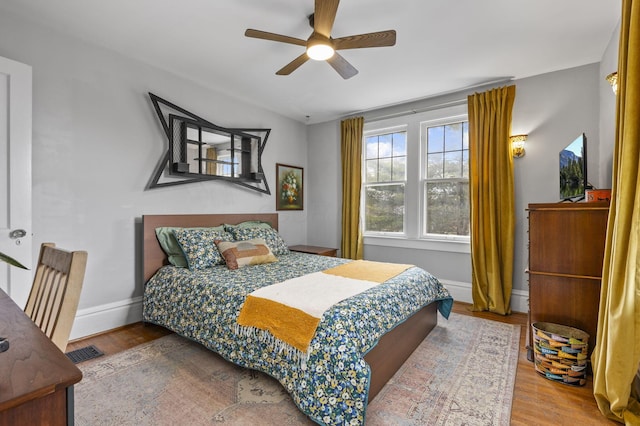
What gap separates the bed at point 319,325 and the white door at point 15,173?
2.87 feet

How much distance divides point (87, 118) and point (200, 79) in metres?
1.19

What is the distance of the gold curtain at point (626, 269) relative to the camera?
1556 millimetres

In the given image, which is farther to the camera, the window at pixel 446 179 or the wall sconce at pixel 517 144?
the window at pixel 446 179

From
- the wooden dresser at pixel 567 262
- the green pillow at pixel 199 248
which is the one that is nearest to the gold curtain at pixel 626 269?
the wooden dresser at pixel 567 262

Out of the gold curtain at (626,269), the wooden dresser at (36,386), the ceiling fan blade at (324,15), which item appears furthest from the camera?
the ceiling fan blade at (324,15)

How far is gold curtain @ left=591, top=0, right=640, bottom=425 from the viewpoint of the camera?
156cm

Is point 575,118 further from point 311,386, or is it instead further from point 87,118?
point 87,118

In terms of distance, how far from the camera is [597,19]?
2.35 meters

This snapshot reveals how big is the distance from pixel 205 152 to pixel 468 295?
138 inches

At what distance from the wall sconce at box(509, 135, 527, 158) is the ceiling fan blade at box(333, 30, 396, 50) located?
1.98 meters

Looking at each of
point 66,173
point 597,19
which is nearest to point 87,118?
point 66,173

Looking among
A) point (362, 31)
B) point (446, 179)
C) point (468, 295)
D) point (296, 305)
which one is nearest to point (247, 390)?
point (296, 305)

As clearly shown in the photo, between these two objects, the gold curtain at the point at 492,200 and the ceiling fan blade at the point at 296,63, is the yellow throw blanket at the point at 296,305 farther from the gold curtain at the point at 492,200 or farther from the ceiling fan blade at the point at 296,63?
the ceiling fan blade at the point at 296,63

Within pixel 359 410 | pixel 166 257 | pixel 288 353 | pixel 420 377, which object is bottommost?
pixel 420 377
